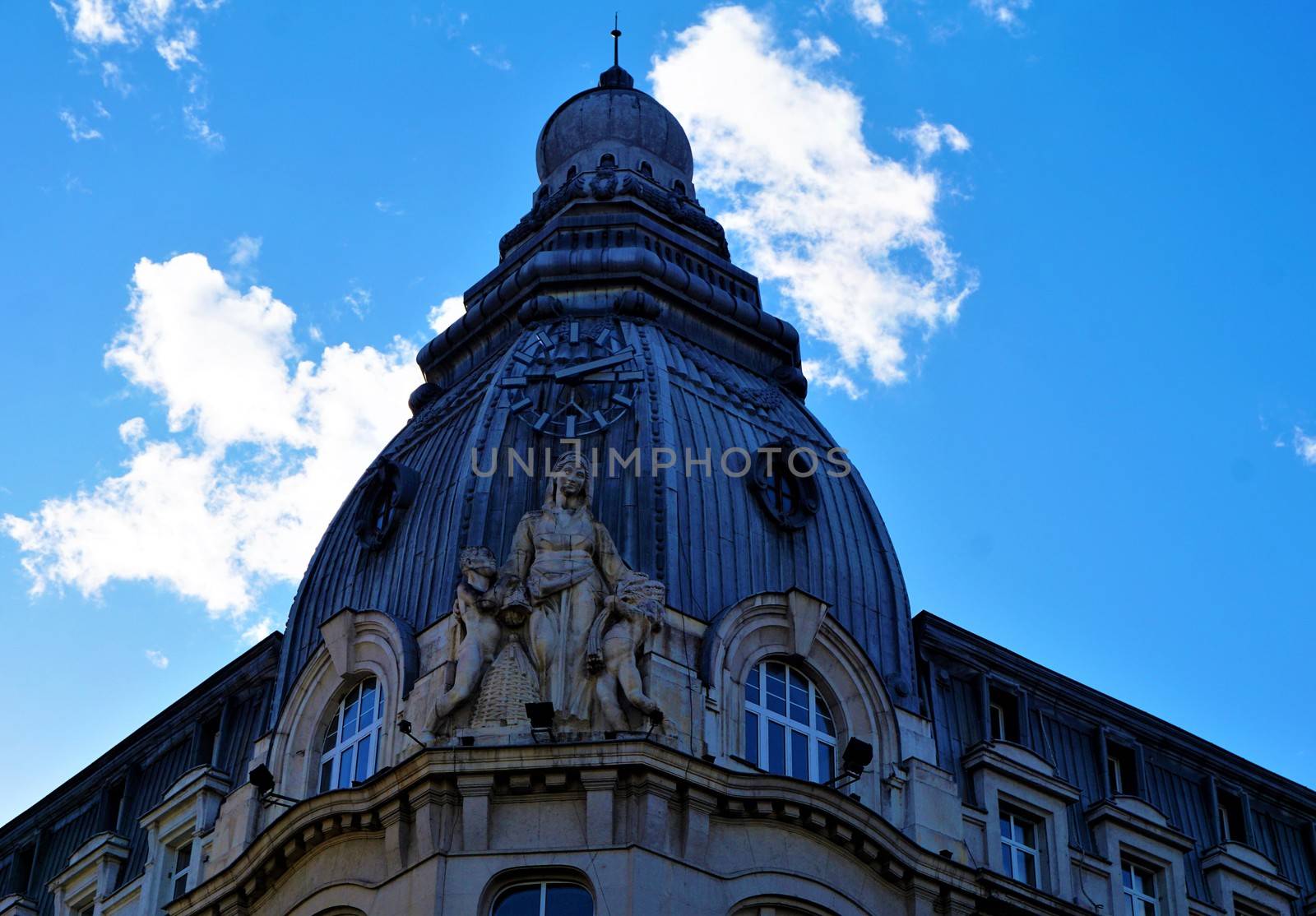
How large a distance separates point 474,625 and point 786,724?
5.78m

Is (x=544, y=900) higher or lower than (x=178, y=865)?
lower

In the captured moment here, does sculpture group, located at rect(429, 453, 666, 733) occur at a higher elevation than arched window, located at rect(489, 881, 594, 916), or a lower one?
higher

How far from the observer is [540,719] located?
135 feet

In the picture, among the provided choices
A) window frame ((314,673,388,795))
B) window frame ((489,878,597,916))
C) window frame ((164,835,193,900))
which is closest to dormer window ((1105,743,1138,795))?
window frame ((489,878,597,916))

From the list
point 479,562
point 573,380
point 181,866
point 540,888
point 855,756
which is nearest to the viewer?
point 540,888

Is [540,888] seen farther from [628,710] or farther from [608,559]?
[608,559]

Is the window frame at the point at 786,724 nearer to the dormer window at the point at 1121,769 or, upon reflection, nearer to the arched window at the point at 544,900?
the arched window at the point at 544,900

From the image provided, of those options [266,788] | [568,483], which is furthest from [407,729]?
[568,483]

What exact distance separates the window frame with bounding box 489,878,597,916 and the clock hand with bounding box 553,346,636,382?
423 inches

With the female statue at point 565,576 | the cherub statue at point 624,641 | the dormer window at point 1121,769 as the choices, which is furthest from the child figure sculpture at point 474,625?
the dormer window at point 1121,769

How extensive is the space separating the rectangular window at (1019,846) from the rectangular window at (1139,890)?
2190 millimetres

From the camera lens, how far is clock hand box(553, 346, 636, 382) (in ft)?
155

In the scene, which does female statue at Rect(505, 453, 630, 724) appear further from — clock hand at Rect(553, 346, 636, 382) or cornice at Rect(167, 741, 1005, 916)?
clock hand at Rect(553, 346, 636, 382)

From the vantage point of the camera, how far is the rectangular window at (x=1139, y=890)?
48.3 m
